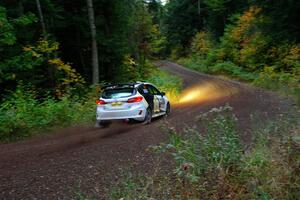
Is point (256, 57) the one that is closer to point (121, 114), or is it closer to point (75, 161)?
point (121, 114)

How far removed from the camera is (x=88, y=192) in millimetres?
6672

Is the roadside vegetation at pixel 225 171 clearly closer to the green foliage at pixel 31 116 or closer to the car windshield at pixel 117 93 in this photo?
the green foliage at pixel 31 116

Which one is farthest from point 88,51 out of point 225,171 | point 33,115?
point 225,171

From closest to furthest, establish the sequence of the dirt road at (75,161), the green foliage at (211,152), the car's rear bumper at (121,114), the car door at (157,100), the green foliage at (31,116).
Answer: the green foliage at (211,152)
the dirt road at (75,161)
the green foliage at (31,116)
the car's rear bumper at (121,114)
the car door at (157,100)

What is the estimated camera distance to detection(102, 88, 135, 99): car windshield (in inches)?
605

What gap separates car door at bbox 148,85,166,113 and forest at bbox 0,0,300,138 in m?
2.96

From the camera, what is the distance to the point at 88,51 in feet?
85.0

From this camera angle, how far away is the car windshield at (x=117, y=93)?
605 inches

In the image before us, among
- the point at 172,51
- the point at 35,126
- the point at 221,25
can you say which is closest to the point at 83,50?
the point at 35,126

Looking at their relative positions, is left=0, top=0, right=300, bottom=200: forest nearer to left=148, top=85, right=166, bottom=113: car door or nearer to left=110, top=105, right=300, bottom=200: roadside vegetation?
left=110, top=105, right=300, bottom=200: roadside vegetation

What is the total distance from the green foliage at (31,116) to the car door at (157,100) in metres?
2.86

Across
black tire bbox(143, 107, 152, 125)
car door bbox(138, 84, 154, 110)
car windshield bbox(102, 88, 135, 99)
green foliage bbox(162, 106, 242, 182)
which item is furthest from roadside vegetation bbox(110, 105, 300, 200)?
car door bbox(138, 84, 154, 110)

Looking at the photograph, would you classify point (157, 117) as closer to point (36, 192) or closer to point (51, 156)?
point (51, 156)

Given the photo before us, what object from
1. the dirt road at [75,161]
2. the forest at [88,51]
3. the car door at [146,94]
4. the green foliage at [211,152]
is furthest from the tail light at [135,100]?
the green foliage at [211,152]
